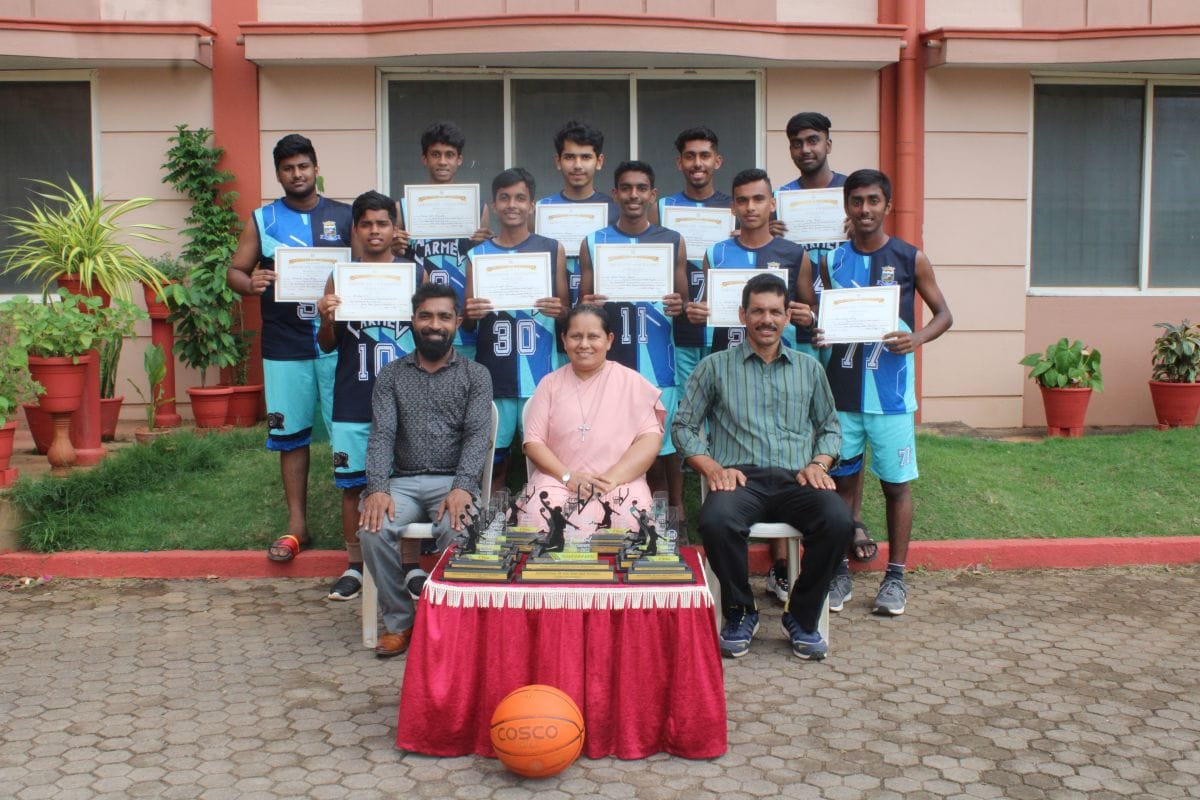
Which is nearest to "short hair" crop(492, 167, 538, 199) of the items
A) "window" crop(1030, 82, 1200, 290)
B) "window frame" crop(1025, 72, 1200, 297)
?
"window frame" crop(1025, 72, 1200, 297)

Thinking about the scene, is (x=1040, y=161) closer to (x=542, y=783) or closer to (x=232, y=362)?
(x=232, y=362)

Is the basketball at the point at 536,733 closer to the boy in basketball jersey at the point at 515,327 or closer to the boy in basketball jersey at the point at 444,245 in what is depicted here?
the boy in basketball jersey at the point at 515,327

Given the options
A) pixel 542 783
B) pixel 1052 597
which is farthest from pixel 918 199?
pixel 542 783

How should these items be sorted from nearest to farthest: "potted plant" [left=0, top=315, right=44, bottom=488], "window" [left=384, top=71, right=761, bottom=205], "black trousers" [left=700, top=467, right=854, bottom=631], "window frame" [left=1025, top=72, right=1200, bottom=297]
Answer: "black trousers" [left=700, top=467, right=854, bottom=631] < "potted plant" [left=0, top=315, right=44, bottom=488] < "window" [left=384, top=71, right=761, bottom=205] < "window frame" [left=1025, top=72, right=1200, bottom=297]

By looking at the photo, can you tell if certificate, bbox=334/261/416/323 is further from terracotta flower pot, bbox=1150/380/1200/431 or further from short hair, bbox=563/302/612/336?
terracotta flower pot, bbox=1150/380/1200/431

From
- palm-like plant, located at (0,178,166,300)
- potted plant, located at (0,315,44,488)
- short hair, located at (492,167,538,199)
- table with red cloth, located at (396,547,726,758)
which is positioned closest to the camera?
table with red cloth, located at (396,547,726,758)

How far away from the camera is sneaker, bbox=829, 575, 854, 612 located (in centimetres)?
531

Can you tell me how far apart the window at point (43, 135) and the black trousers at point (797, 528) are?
660cm

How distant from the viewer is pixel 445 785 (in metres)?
3.51

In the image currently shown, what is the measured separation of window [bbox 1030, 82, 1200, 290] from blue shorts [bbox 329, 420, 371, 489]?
6193mm

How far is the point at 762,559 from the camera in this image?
6.04 metres

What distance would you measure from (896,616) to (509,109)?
5275mm

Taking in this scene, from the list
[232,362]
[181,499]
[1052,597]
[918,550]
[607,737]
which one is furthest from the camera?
[232,362]

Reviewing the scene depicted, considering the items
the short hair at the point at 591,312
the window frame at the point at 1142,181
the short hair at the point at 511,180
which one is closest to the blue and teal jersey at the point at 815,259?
the short hair at the point at 591,312
